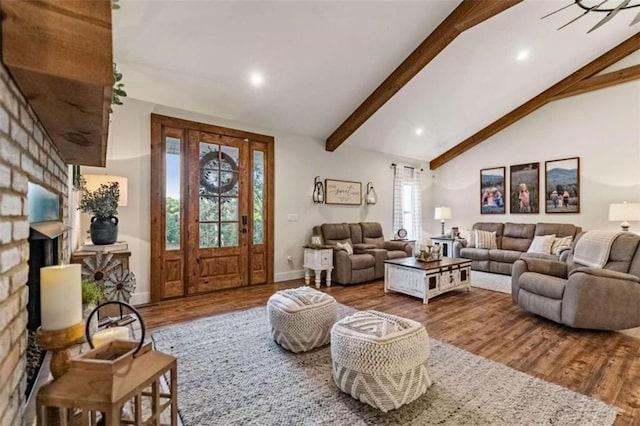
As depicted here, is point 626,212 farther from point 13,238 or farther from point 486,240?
point 13,238

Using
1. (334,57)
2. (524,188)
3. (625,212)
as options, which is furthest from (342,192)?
(625,212)

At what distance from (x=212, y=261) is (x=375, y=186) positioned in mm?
3813

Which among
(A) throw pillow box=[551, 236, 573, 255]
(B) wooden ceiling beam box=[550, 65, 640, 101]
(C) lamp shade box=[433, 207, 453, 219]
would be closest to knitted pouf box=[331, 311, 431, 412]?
(A) throw pillow box=[551, 236, 573, 255]

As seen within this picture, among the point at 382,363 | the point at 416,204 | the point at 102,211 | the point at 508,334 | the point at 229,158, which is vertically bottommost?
the point at 508,334

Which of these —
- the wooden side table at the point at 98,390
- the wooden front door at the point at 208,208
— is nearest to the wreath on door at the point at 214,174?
the wooden front door at the point at 208,208

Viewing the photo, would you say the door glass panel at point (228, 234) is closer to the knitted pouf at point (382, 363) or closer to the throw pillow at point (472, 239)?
the knitted pouf at point (382, 363)

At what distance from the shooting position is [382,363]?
1.79m

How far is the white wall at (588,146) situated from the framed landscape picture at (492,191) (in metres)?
0.12

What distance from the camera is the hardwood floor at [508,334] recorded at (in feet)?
7.06

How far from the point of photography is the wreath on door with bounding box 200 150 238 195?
176 inches

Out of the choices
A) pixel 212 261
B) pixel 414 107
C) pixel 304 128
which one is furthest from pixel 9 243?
pixel 414 107

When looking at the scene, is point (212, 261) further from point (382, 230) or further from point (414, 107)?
point (414, 107)

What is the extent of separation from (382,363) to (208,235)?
3438 millimetres

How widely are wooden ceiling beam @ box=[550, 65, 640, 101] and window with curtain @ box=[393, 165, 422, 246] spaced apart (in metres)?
3.12
